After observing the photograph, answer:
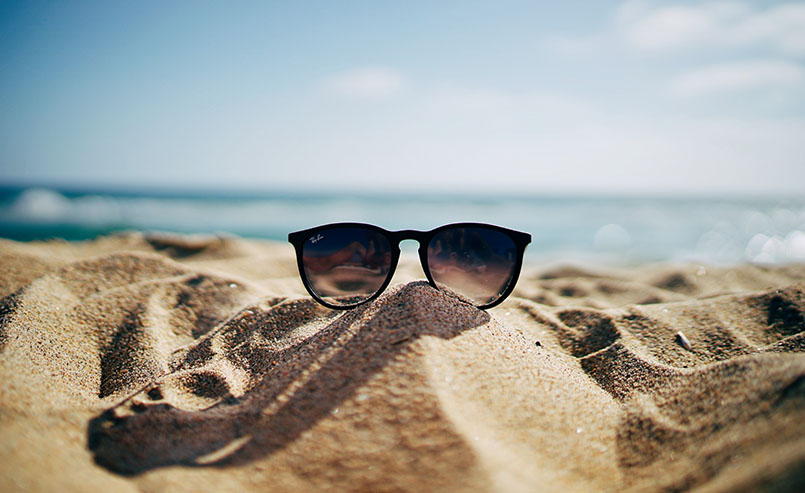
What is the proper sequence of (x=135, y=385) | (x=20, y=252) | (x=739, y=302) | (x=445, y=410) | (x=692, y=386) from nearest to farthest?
1. (x=445, y=410)
2. (x=692, y=386)
3. (x=135, y=385)
4. (x=739, y=302)
5. (x=20, y=252)

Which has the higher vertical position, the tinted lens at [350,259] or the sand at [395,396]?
the tinted lens at [350,259]

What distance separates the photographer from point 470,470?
3.76 feet

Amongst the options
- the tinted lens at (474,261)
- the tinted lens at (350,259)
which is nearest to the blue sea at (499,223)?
the tinted lens at (474,261)

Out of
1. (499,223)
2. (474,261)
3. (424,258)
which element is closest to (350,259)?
(424,258)

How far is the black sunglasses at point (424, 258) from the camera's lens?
212 centimetres

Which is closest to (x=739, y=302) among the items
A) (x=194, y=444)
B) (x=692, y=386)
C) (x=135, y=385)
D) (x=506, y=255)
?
(x=692, y=386)

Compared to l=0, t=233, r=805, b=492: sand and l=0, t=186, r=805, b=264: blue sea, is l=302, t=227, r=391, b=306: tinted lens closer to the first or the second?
l=0, t=233, r=805, b=492: sand

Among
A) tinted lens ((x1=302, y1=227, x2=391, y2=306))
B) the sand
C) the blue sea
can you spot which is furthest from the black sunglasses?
the blue sea

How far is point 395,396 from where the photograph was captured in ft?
4.53

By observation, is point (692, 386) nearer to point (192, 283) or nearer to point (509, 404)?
point (509, 404)

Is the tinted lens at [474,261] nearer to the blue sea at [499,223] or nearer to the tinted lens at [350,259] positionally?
the tinted lens at [350,259]

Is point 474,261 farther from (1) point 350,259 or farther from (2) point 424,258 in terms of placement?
(1) point 350,259

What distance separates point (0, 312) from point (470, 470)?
2.49 m

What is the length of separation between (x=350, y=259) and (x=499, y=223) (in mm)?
16720
